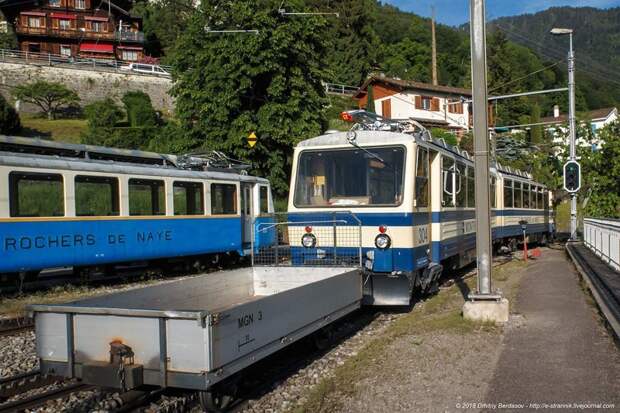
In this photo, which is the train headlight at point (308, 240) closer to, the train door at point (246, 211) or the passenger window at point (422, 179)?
the passenger window at point (422, 179)

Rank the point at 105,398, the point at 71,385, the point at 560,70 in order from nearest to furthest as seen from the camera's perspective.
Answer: the point at 105,398 → the point at 71,385 → the point at 560,70

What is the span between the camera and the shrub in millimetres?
48656

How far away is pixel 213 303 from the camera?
7.54 meters

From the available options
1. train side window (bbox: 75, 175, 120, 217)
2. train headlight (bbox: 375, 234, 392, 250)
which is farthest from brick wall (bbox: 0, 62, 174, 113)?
train headlight (bbox: 375, 234, 392, 250)

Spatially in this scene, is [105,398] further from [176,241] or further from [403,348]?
[176,241]

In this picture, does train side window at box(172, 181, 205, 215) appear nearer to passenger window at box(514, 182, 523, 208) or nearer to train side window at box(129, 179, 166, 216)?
train side window at box(129, 179, 166, 216)

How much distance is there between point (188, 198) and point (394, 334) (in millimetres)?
9596

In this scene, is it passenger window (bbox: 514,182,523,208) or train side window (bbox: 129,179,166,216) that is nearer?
train side window (bbox: 129,179,166,216)

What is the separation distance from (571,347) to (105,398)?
5.23m

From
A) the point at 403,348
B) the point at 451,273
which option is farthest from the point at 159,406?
the point at 451,273

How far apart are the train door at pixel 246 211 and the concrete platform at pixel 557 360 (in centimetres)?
1000

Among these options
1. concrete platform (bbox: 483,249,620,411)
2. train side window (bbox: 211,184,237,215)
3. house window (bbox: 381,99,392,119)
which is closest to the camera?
concrete platform (bbox: 483,249,620,411)

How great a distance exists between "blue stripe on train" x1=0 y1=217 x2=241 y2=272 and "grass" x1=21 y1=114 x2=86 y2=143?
91.7 feet

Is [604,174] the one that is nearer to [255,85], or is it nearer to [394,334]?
[255,85]
